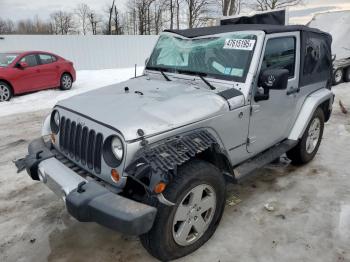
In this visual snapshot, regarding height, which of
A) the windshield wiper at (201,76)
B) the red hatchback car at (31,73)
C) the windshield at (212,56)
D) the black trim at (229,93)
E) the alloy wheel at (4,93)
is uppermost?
the windshield at (212,56)

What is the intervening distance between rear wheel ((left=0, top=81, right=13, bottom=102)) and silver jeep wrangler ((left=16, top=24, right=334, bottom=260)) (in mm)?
7454

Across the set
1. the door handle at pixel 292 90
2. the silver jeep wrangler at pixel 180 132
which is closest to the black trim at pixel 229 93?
the silver jeep wrangler at pixel 180 132

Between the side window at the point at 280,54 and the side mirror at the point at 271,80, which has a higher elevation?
the side window at the point at 280,54

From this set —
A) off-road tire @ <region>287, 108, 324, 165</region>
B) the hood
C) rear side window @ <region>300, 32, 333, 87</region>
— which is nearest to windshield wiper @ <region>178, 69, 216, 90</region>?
the hood

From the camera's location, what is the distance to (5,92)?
10227 millimetres

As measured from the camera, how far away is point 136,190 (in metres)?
2.77

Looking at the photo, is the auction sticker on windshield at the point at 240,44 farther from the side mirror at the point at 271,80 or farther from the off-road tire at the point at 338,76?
the off-road tire at the point at 338,76

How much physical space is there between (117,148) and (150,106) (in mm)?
562

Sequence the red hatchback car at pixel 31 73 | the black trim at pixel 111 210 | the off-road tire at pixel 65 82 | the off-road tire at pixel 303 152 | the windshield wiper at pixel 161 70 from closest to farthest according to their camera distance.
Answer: the black trim at pixel 111 210 < the windshield wiper at pixel 161 70 < the off-road tire at pixel 303 152 < the red hatchback car at pixel 31 73 < the off-road tire at pixel 65 82

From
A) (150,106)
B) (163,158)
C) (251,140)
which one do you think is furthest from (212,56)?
(163,158)

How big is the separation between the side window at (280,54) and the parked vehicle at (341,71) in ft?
30.7

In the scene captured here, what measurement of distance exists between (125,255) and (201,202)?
0.89m

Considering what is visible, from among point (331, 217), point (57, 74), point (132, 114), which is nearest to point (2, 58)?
point (57, 74)

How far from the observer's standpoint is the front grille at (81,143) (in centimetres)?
281
